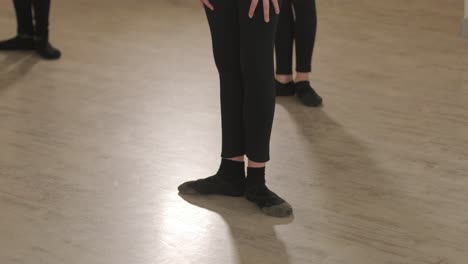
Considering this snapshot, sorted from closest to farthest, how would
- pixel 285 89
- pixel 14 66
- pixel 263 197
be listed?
pixel 263 197, pixel 285 89, pixel 14 66

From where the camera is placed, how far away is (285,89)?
3.40m

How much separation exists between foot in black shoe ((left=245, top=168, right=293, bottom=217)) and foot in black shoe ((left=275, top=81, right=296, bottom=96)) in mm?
943

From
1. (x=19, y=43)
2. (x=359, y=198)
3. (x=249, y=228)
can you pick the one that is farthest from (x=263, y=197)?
(x=19, y=43)

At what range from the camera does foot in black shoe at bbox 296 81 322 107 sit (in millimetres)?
3303

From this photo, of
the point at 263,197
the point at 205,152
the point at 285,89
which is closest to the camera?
the point at 263,197

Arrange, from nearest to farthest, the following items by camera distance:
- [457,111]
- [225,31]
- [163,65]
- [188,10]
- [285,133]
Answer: [225,31] → [285,133] → [457,111] → [163,65] → [188,10]

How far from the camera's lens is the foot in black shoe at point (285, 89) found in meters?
3.39

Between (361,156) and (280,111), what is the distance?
48 cm

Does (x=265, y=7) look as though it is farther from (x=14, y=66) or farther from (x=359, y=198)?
(x=14, y=66)

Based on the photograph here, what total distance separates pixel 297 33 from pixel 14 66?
4.31 ft

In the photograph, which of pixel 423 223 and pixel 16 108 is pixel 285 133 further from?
pixel 16 108

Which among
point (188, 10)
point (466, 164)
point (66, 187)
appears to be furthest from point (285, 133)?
point (188, 10)

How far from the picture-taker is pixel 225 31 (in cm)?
231

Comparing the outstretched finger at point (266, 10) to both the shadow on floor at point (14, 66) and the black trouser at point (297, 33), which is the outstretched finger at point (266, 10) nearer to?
the black trouser at point (297, 33)
